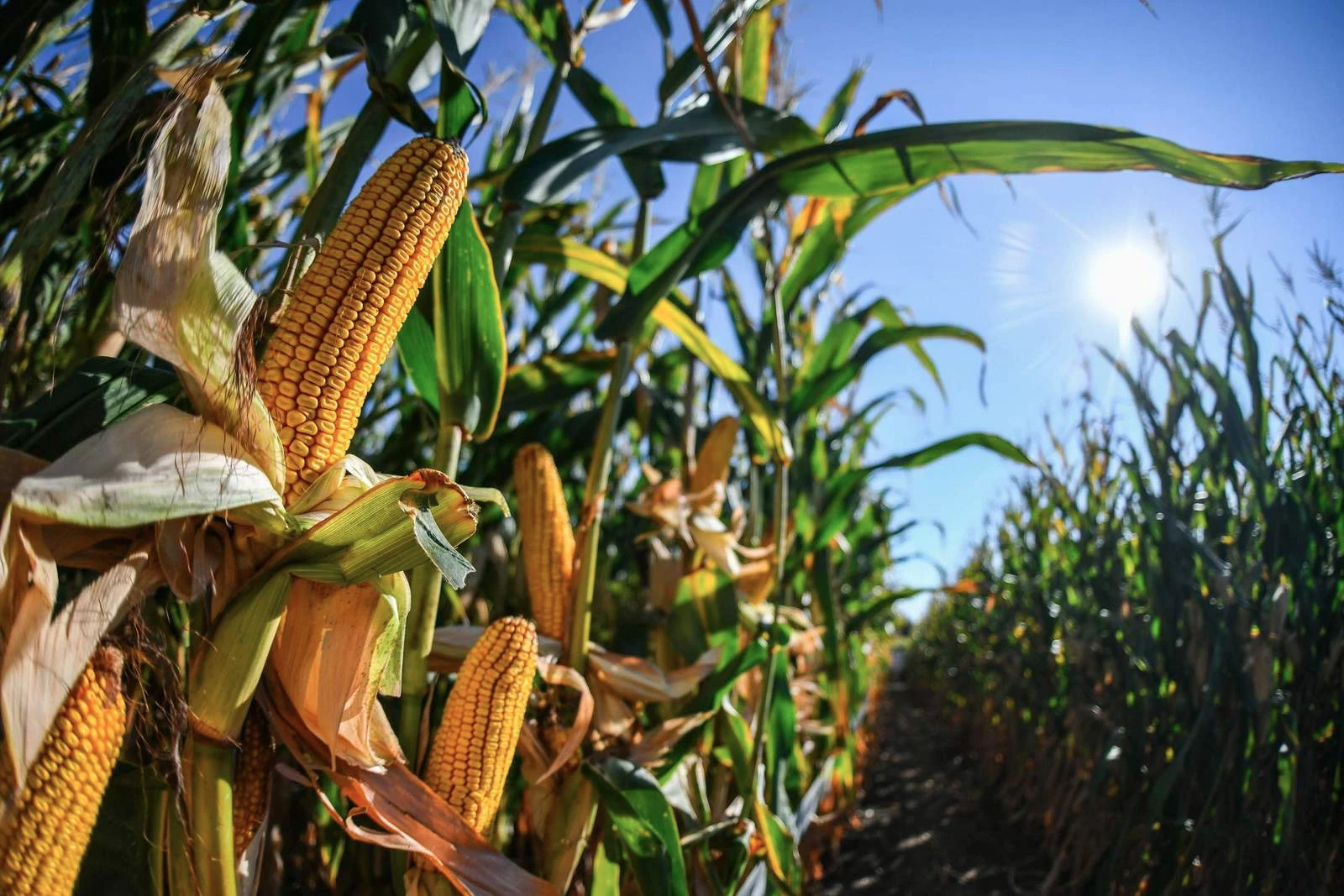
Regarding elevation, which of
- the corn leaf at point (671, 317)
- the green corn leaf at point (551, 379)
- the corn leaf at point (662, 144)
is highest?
the corn leaf at point (662, 144)

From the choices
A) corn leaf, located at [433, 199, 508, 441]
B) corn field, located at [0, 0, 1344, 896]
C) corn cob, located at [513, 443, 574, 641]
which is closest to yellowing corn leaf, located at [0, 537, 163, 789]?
corn field, located at [0, 0, 1344, 896]

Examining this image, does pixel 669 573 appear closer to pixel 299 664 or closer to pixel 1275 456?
pixel 299 664

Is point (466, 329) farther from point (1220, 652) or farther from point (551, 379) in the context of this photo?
point (1220, 652)

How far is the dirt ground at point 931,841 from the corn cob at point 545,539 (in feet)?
6.94

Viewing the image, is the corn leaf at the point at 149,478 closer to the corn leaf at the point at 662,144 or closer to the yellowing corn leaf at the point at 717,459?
the corn leaf at the point at 662,144

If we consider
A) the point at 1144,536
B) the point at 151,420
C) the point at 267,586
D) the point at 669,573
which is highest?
the point at 1144,536

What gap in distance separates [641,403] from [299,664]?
1.59 m

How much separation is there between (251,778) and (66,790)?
0.23 m

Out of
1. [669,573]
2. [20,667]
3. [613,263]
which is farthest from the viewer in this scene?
[669,573]

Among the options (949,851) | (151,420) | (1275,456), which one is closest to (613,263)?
(151,420)

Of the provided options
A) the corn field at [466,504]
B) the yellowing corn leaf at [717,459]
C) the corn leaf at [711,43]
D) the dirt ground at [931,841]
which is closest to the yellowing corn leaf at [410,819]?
the corn field at [466,504]

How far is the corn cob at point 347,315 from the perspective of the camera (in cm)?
74

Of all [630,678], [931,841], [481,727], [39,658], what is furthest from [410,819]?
[931,841]

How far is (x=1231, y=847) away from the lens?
1.87 m
